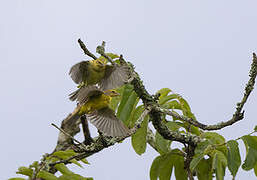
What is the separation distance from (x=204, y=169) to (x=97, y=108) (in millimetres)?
971

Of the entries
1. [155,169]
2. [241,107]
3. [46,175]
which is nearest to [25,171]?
[46,175]

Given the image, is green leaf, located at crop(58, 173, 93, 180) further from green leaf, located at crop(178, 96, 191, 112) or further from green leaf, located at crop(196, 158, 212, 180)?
green leaf, located at crop(196, 158, 212, 180)

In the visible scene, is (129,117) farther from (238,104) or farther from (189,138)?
(238,104)

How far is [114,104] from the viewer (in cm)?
280

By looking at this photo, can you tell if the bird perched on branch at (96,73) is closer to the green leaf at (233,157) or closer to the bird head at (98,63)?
the bird head at (98,63)

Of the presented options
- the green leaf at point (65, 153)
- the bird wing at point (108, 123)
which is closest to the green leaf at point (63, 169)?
the green leaf at point (65, 153)

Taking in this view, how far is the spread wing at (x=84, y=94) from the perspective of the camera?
2.39 metres

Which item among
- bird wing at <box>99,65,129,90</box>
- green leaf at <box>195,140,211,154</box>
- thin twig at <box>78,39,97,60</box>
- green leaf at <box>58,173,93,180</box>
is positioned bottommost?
green leaf at <box>58,173,93,180</box>

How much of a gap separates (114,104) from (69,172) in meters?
0.67

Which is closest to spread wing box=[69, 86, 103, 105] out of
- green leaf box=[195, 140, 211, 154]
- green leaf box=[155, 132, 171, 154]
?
green leaf box=[155, 132, 171, 154]

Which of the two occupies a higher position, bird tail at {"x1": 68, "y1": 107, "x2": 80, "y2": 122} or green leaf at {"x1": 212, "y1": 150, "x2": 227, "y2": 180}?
bird tail at {"x1": 68, "y1": 107, "x2": 80, "y2": 122}

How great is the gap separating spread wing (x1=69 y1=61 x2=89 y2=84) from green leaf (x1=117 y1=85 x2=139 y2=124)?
299mm

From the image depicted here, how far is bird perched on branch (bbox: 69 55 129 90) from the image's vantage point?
8.22 feet

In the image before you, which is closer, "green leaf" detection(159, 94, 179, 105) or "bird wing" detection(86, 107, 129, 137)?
"bird wing" detection(86, 107, 129, 137)
